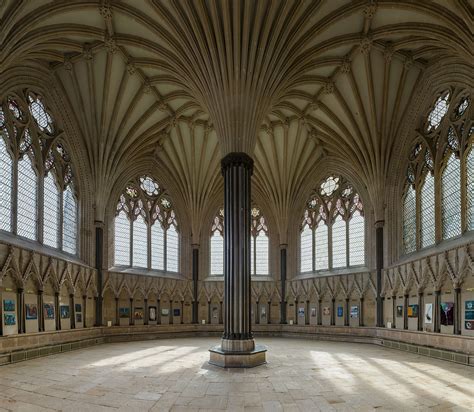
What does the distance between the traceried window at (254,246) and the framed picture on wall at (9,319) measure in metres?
16.9

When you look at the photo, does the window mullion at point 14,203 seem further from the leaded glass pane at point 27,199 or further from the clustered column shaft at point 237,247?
the clustered column shaft at point 237,247

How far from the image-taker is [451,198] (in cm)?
2159

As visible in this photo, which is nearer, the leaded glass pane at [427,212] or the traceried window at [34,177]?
the traceried window at [34,177]

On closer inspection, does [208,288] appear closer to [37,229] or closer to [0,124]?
[37,229]

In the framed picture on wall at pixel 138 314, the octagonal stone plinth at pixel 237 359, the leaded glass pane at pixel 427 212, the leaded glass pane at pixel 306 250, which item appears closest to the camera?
the octagonal stone plinth at pixel 237 359

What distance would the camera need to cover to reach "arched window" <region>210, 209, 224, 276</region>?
113 ft

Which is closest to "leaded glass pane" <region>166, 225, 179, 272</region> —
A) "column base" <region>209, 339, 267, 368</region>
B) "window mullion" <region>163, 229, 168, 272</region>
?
"window mullion" <region>163, 229, 168, 272</region>

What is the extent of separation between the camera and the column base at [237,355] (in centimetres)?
1677

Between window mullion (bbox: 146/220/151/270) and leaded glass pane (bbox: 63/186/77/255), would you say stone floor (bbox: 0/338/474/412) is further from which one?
window mullion (bbox: 146/220/151/270)

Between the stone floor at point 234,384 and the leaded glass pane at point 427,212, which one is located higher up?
the leaded glass pane at point 427,212

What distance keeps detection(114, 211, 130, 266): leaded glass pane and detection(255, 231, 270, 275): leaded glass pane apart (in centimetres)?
995

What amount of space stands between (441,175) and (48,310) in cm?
2106

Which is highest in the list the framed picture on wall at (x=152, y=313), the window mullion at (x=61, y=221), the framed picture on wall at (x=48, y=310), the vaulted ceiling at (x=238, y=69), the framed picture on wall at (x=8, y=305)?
the vaulted ceiling at (x=238, y=69)

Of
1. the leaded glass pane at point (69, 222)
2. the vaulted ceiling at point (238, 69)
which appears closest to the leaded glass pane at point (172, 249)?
the vaulted ceiling at point (238, 69)
